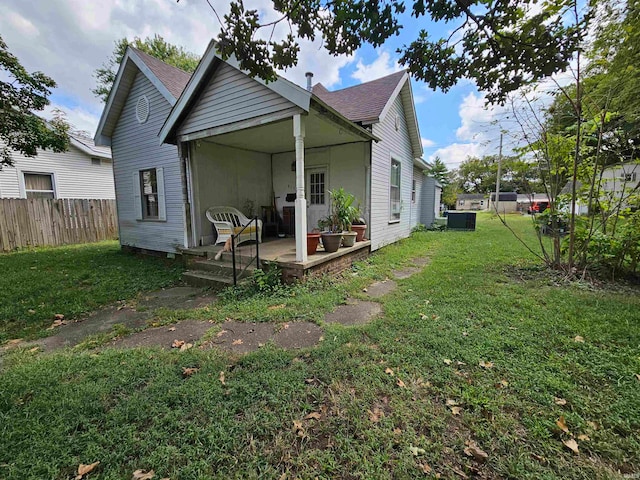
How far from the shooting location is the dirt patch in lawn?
11.6 ft

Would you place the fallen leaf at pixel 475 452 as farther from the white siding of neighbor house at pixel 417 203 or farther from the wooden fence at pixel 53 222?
the wooden fence at pixel 53 222

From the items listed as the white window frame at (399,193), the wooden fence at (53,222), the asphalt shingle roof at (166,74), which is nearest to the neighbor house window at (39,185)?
the wooden fence at (53,222)

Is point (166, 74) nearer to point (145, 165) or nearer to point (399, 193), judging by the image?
point (145, 165)

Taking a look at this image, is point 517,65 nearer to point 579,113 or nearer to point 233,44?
point 579,113

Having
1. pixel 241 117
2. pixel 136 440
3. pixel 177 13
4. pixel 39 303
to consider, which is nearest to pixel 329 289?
pixel 136 440

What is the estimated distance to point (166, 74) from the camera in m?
7.51

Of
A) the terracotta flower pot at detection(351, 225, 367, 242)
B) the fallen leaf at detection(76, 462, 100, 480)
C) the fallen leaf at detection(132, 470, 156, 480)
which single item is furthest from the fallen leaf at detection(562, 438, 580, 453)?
the terracotta flower pot at detection(351, 225, 367, 242)

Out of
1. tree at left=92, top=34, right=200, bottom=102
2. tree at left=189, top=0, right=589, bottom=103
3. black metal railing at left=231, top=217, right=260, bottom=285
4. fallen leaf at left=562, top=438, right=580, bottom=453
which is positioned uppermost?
tree at left=92, top=34, right=200, bottom=102

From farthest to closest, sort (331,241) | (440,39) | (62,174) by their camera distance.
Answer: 1. (62,174)
2. (331,241)
3. (440,39)

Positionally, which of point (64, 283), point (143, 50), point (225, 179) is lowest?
point (64, 283)

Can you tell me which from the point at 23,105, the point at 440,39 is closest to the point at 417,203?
the point at 440,39

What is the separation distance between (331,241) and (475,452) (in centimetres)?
411

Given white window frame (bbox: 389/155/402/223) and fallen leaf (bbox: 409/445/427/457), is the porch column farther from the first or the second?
white window frame (bbox: 389/155/402/223)

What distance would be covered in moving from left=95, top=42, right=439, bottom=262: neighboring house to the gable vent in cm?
3
